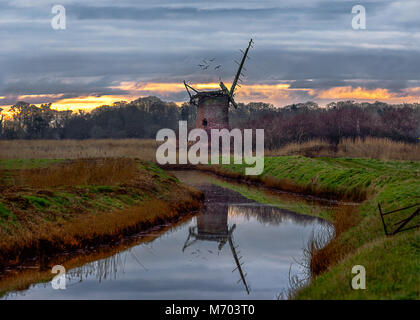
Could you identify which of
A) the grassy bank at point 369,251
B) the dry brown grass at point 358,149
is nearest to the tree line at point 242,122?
the dry brown grass at point 358,149

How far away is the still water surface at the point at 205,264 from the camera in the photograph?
34.8 ft

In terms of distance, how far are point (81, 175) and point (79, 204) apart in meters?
5.08

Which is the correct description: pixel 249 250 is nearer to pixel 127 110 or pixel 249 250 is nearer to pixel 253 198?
pixel 253 198

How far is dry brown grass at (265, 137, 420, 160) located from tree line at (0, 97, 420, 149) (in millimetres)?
2085

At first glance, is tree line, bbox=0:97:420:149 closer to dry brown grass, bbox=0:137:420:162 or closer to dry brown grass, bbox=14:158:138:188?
dry brown grass, bbox=0:137:420:162

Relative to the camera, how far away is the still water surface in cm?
1061

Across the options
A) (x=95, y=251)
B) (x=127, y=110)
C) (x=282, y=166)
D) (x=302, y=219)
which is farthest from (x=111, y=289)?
(x=127, y=110)

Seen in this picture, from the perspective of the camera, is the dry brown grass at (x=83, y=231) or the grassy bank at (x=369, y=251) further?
the dry brown grass at (x=83, y=231)

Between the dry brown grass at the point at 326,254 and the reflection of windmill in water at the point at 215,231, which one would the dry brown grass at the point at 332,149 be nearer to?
the reflection of windmill in water at the point at 215,231

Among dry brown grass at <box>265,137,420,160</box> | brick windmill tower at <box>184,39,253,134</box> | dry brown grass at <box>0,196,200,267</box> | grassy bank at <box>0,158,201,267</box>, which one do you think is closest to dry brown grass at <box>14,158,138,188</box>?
grassy bank at <box>0,158,201,267</box>

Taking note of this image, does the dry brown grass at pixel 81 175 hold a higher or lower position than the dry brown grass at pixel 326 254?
higher

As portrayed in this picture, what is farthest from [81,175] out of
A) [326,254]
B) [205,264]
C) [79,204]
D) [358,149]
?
[358,149]

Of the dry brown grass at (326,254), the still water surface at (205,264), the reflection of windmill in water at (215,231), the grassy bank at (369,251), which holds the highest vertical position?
the grassy bank at (369,251)

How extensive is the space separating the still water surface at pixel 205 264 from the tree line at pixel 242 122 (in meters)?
27.6
